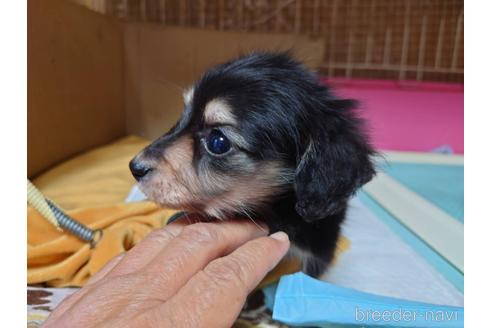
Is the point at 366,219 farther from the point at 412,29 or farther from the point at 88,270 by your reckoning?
the point at 412,29

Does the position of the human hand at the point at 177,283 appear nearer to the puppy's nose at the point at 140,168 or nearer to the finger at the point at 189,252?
the finger at the point at 189,252

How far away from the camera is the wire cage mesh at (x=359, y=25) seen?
120 inches

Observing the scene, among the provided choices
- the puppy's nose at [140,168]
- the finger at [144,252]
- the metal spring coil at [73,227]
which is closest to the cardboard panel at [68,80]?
the metal spring coil at [73,227]

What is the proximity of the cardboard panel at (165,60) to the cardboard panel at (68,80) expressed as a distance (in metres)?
0.19

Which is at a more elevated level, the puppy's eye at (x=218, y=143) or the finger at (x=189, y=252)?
the puppy's eye at (x=218, y=143)

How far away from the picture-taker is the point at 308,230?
1.06 m

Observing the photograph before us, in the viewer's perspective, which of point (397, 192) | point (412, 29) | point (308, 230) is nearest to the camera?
point (308, 230)

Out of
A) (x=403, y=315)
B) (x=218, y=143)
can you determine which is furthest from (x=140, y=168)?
(x=403, y=315)

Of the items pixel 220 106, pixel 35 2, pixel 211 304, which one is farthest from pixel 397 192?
pixel 35 2

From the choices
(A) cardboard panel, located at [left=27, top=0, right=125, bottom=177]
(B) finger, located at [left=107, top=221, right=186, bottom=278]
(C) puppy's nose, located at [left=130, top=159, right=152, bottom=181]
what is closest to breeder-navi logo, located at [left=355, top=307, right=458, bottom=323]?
(B) finger, located at [left=107, top=221, right=186, bottom=278]

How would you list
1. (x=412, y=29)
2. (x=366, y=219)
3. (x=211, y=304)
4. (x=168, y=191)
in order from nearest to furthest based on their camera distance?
(x=211, y=304), (x=168, y=191), (x=366, y=219), (x=412, y=29)

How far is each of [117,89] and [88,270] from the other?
1.66 m

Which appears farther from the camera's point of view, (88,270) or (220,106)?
(88,270)

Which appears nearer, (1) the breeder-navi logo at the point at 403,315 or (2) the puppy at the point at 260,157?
(1) the breeder-navi logo at the point at 403,315
